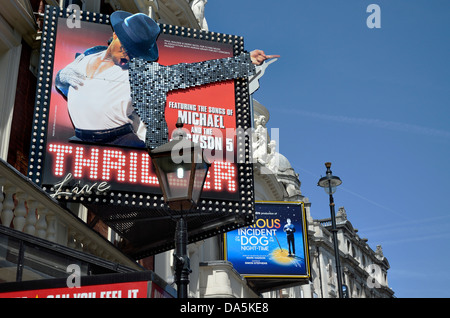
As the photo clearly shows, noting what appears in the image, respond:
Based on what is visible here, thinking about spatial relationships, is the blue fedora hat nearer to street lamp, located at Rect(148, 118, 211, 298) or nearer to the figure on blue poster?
street lamp, located at Rect(148, 118, 211, 298)

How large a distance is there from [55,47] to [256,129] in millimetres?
29664

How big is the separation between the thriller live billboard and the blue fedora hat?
0.19 meters

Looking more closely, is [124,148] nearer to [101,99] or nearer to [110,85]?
[101,99]

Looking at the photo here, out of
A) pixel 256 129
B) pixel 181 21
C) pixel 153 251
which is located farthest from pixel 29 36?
pixel 256 129

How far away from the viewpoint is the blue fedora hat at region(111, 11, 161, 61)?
48.8 ft

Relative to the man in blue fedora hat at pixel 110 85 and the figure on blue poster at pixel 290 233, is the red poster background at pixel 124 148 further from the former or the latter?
the figure on blue poster at pixel 290 233

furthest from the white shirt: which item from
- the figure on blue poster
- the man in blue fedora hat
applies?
the figure on blue poster

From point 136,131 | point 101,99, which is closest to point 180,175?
point 136,131

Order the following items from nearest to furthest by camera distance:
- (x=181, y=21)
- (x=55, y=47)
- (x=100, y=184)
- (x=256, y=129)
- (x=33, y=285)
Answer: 1. (x=33, y=285)
2. (x=100, y=184)
3. (x=55, y=47)
4. (x=181, y=21)
5. (x=256, y=129)

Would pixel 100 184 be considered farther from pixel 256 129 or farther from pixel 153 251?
pixel 256 129

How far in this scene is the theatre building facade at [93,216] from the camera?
7254 millimetres

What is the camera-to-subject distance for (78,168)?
13141 millimetres

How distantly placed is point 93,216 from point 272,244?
14.1 metres

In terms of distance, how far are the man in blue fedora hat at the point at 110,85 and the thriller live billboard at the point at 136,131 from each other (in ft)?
0.08
